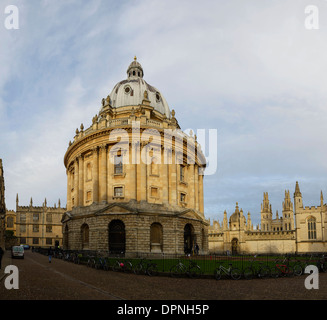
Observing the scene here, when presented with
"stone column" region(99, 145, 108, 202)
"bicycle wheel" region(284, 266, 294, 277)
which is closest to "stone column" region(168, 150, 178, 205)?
"stone column" region(99, 145, 108, 202)

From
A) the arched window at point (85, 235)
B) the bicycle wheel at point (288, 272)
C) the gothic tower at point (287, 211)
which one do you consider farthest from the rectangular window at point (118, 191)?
the gothic tower at point (287, 211)

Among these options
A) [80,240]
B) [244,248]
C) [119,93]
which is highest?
[119,93]

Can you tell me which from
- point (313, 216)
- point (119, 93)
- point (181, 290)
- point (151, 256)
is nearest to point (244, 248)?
point (313, 216)

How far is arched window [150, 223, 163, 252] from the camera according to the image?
40000mm

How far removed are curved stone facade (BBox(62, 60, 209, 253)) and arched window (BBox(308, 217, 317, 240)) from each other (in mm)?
27453

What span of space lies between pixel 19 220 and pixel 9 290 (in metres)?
81.7

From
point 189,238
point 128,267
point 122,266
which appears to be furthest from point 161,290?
point 189,238

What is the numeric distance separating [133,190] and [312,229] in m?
40.2

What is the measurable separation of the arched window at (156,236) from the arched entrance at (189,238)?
4.97 meters

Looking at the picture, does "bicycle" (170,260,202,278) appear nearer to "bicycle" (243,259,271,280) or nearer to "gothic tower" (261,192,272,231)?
"bicycle" (243,259,271,280)
